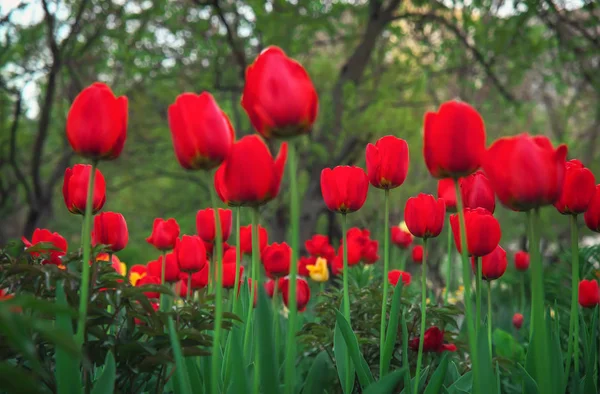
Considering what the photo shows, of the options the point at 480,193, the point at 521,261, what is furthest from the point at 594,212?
the point at 521,261

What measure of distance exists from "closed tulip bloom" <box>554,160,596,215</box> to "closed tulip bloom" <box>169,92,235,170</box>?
2.67 feet

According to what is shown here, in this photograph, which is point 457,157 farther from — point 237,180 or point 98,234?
point 98,234

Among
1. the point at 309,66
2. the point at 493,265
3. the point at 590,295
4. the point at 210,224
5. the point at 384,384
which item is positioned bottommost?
the point at 384,384

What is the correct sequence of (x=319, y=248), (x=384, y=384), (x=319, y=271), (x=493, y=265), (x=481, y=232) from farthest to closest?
(x=319, y=248) → (x=319, y=271) → (x=493, y=265) → (x=481, y=232) → (x=384, y=384)

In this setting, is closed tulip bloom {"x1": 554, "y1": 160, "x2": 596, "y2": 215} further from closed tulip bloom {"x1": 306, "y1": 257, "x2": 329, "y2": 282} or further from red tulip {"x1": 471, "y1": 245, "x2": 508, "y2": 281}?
closed tulip bloom {"x1": 306, "y1": 257, "x2": 329, "y2": 282}

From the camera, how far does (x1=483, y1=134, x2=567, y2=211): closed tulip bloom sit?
3.29 feet

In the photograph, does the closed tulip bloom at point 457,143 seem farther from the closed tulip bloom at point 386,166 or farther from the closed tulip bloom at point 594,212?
the closed tulip bloom at point 594,212

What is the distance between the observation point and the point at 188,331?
112cm

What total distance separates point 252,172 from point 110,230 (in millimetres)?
777

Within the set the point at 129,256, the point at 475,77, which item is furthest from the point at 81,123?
the point at 475,77

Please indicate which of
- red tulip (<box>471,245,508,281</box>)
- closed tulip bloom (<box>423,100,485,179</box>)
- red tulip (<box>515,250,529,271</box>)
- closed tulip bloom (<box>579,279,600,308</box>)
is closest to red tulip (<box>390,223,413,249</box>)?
red tulip (<box>515,250,529,271</box>)

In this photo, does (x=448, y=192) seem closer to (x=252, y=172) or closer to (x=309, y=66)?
(x=252, y=172)

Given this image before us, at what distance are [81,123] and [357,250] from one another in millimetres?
1886

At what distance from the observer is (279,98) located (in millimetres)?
986
